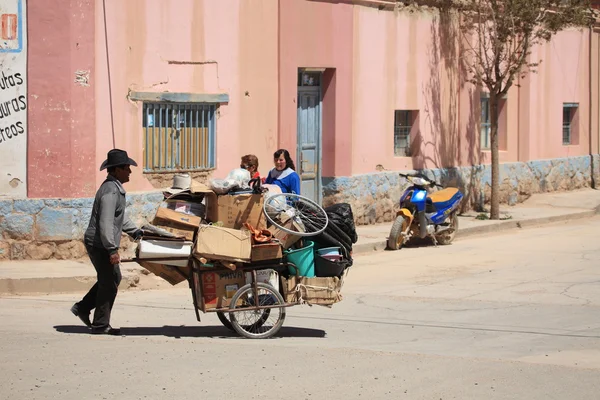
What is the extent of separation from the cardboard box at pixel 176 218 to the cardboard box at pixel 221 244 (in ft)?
0.90

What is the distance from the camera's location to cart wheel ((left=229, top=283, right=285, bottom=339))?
10234mm

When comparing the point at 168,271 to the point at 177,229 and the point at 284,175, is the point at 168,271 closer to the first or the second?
the point at 177,229

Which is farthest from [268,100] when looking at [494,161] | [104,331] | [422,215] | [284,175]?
[104,331]

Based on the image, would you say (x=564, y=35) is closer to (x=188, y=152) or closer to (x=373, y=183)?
(x=373, y=183)

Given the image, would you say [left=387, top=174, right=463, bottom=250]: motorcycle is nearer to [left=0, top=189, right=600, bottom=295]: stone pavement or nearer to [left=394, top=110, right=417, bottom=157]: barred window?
[left=0, top=189, right=600, bottom=295]: stone pavement

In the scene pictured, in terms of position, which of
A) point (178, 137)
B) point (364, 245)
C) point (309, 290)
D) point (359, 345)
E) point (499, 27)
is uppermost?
point (499, 27)

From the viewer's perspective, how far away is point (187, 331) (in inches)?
423

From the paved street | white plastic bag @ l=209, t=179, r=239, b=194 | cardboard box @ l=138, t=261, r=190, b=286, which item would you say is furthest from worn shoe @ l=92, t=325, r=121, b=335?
white plastic bag @ l=209, t=179, r=239, b=194

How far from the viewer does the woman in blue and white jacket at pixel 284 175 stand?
13003 mm

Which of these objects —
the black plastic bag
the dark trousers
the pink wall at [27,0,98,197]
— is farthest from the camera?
the pink wall at [27,0,98,197]

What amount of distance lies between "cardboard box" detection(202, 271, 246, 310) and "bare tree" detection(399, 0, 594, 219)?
1238cm

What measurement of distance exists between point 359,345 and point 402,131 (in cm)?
1249

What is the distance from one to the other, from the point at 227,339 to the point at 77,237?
533cm

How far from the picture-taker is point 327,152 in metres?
20.2
